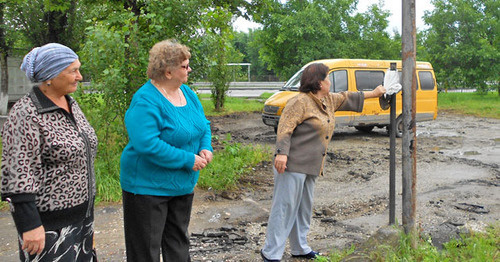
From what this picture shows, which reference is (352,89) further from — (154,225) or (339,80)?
(154,225)

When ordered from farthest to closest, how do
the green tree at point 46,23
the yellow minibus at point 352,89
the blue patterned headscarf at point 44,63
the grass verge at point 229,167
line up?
the green tree at point 46,23 → the yellow minibus at point 352,89 → the grass verge at point 229,167 → the blue patterned headscarf at point 44,63

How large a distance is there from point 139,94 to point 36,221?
1.01 meters

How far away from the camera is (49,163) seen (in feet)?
8.10

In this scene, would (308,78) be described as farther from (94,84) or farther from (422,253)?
(94,84)

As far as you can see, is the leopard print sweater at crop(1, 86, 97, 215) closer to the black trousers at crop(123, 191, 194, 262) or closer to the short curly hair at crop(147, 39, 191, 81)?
the black trousers at crop(123, 191, 194, 262)

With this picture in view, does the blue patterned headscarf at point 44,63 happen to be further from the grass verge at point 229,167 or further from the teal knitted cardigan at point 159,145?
the grass verge at point 229,167

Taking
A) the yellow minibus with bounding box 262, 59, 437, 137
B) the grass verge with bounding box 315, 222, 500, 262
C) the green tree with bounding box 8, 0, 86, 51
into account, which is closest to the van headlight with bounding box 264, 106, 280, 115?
the yellow minibus with bounding box 262, 59, 437, 137

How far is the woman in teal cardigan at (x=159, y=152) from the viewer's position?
2.88m

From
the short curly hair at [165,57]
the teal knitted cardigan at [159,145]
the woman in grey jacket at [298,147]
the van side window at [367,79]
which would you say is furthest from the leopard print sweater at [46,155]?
the van side window at [367,79]

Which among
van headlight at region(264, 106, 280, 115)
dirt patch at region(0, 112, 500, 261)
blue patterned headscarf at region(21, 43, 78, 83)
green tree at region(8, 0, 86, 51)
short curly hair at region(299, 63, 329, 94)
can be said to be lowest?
dirt patch at region(0, 112, 500, 261)

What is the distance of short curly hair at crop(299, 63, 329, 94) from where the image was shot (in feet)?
12.7

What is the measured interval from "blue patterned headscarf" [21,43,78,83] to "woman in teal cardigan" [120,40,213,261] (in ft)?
1.80

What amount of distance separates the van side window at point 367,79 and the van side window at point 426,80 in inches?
62.1

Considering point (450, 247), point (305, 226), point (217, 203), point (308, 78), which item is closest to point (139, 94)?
point (308, 78)
